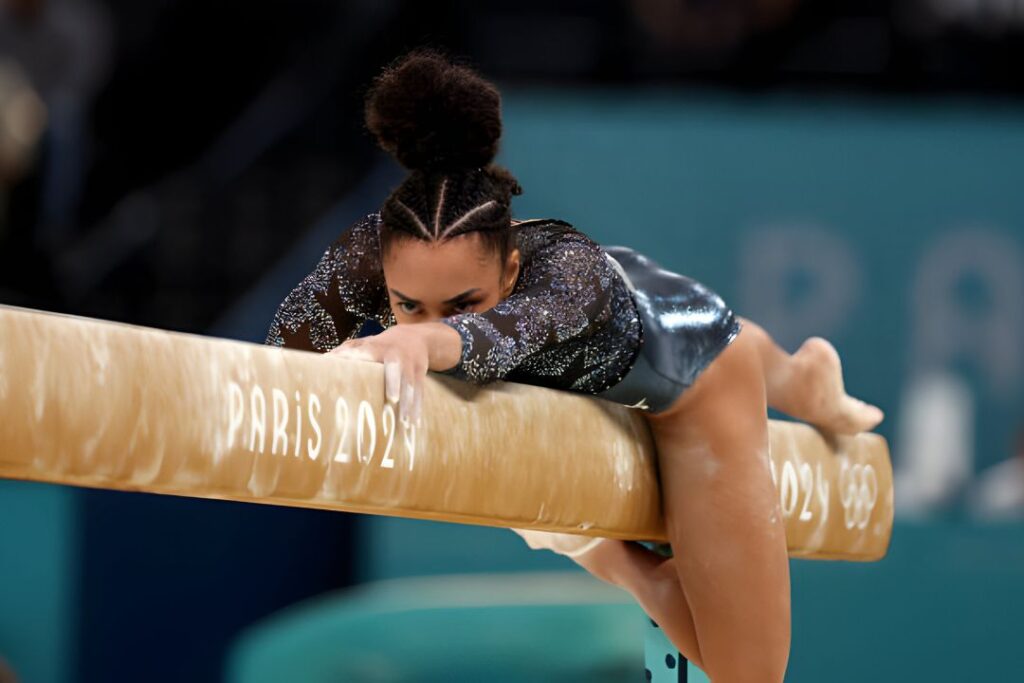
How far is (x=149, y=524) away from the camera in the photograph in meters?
5.15

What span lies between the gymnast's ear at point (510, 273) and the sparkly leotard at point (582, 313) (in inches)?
0.6

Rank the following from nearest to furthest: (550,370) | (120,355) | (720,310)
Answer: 1. (120,355)
2. (550,370)
3. (720,310)

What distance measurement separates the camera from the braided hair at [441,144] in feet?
7.07

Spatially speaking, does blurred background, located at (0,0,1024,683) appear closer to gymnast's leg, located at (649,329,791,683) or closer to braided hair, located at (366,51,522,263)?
gymnast's leg, located at (649,329,791,683)

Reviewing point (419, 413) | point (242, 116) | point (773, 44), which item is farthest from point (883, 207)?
point (419, 413)

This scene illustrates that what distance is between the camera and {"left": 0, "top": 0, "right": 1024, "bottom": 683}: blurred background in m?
5.00

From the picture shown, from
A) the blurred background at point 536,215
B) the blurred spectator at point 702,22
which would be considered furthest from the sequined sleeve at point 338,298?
the blurred spectator at point 702,22

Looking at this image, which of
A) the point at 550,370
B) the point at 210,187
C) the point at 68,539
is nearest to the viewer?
the point at 550,370

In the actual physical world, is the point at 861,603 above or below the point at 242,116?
below

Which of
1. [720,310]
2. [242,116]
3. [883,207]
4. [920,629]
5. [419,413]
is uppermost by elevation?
[242,116]

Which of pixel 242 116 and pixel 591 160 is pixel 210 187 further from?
pixel 591 160

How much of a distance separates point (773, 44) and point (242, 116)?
2.15 m

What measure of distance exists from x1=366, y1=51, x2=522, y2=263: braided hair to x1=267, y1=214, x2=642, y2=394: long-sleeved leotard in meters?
0.10

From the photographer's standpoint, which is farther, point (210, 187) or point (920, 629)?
point (210, 187)
